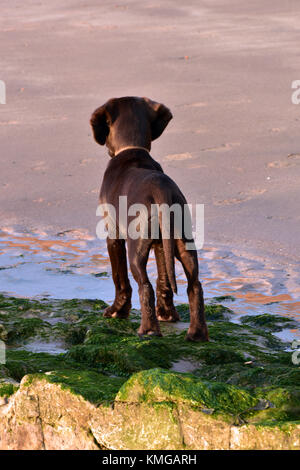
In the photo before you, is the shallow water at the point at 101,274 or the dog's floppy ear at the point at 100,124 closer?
the dog's floppy ear at the point at 100,124

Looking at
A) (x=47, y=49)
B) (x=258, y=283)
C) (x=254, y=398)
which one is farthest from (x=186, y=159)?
(x=254, y=398)

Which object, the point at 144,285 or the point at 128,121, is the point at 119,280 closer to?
the point at 144,285

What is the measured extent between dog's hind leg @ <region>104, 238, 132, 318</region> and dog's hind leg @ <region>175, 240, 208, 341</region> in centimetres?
81

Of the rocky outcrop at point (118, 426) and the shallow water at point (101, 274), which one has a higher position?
the rocky outcrop at point (118, 426)

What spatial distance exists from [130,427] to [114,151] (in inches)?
138

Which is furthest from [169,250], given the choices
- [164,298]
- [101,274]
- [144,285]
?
[101,274]

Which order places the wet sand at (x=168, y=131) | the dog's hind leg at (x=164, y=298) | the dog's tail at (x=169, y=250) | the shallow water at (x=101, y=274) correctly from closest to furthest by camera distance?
the dog's tail at (x=169, y=250) < the dog's hind leg at (x=164, y=298) < the shallow water at (x=101, y=274) < the wet sand at (x=168, y=131)

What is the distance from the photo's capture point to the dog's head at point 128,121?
685 centimetres

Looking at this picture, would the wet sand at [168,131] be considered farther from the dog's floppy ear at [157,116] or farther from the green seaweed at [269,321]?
the dog's floppy ear at [157,116]

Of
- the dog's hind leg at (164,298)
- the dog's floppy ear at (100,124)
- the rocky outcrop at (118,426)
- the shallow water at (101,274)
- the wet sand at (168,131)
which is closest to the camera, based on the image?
the rocky outcrop at (118,426)

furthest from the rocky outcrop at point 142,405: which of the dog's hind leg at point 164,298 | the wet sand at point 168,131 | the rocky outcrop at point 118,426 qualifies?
the wet sand at point 168,131

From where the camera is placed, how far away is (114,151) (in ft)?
22.9

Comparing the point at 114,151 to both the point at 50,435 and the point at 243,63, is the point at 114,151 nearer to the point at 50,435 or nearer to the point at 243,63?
the point at 50,435

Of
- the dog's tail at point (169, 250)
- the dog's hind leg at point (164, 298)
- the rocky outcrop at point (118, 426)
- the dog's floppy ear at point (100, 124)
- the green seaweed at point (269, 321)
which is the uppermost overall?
the dog's floppy ear at point (100, 124)
